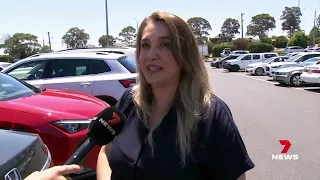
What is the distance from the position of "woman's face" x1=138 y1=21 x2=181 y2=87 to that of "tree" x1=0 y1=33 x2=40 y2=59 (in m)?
86.7

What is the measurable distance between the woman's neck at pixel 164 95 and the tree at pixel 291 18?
128m

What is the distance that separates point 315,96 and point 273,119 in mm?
5415

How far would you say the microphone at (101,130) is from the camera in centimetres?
153

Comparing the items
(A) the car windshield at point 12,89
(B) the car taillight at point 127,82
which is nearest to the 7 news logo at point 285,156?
(B) the car taillight at point 127,82

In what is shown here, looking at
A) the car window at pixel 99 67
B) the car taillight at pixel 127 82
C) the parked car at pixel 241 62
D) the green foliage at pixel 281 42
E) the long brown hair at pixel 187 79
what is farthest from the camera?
the green foliage at pixel 281 42

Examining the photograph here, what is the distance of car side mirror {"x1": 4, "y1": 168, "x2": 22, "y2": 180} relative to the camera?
196cm

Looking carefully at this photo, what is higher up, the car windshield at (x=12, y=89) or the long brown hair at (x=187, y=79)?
the long brown hair at (x=187, y=79)

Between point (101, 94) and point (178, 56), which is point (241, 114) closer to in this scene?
point (101, 94)

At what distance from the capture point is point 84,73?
292 inches

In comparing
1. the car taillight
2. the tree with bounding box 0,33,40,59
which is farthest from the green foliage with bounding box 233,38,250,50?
the car taillight

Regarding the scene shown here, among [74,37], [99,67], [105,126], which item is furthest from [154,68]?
[74,37]

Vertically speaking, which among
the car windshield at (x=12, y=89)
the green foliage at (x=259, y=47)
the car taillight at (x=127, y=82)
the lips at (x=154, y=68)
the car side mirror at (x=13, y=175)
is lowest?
the car side mirror at (x=13, y=175)

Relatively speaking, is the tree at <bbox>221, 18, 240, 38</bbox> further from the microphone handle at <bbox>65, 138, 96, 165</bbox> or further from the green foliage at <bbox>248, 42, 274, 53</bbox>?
the microphone handle at <bbox>65, 138, 96, 165</bbox>

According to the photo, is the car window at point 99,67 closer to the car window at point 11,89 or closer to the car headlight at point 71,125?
the car window at point 11,89
